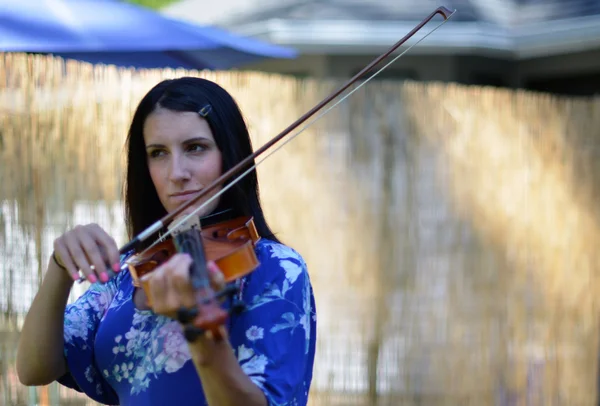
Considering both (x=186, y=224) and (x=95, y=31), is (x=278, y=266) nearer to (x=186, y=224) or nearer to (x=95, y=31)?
Result: (x=186, y=224)

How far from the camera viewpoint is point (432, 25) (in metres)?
7.80

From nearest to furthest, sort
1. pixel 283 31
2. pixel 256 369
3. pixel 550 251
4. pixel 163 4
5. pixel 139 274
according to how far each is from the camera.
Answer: pixel 256 369, pixel 139 274, pixel 550 251, pixel 283 31, pixel 163 4

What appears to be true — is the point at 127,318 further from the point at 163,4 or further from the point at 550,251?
the point at 163,4

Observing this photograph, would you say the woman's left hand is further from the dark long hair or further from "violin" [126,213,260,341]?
the dark long hair

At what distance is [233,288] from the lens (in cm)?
141

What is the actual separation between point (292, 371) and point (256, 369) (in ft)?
0.23

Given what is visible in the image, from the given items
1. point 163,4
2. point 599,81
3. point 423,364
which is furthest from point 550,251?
point 163,4

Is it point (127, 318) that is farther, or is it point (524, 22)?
point (524, 22)

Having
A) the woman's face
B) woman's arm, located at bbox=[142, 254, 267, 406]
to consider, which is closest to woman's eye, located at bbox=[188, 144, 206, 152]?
the woman's face

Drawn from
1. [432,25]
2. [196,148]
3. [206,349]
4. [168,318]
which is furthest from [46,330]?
[432,25]

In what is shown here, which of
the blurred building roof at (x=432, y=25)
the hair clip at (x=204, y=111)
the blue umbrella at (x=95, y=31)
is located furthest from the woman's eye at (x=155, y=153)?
the blurred building roof at (x=432, y=25)

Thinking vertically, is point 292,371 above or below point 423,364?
above

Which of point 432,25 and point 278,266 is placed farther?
point 432,25

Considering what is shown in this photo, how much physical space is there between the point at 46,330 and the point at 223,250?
16.1 inches
